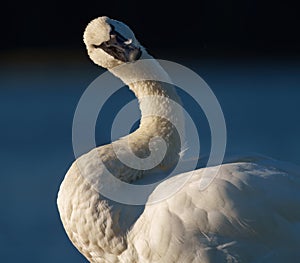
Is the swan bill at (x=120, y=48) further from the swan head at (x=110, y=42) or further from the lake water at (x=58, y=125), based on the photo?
the lake water at (x=58, y=125)

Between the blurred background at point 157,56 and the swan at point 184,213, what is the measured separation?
3.76 meters

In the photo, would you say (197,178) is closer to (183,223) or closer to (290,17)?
(183,223)

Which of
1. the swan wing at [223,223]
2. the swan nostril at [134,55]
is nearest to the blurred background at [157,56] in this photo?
the swan nostril at [134,55]

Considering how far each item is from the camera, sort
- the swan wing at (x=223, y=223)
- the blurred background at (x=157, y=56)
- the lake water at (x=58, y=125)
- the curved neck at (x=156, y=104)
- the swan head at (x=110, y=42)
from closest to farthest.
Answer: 1. the swan wing at (x=223, y=223)
2. the swan head at (x=110, y=42)
3. the curved neck at (x=156, y=104)
4. the lake water at (x=58, y=125)
5. the blurred background at (x=157, y=56)

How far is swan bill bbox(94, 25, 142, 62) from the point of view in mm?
3430

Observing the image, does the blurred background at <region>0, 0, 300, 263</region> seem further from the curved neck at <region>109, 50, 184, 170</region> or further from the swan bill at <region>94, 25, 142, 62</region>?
the swan bill at <region>94, 25, 142, 62</region>

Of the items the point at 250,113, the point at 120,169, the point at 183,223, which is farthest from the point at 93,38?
the point at 250,113

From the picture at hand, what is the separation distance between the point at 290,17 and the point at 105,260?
10766 millimetres

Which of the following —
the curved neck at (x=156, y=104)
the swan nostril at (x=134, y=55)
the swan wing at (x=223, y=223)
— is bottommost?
the swan wing at (x=223, y=223)

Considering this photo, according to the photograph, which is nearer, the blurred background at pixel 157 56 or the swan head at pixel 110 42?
the swan head at pixel 110 42

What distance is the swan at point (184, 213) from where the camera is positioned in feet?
10.5

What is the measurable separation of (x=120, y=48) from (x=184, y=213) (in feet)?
2.17

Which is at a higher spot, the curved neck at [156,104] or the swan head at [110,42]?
the swan head at [110,42]

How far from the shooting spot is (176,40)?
13773mm
